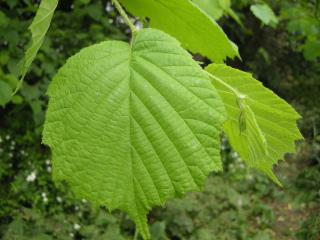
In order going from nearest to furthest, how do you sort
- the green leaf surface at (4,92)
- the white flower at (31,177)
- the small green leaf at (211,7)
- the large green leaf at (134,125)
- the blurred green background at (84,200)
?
1. the large green leaf at (134,125)
2. the small green leaf at (211,7)
3. the green leaf surface at (4,92)
4. the blurred green background at (84,200)
5. the white flower at (31,177)

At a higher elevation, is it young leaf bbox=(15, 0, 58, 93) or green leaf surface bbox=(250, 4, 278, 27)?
green leaf surface bbox=(250, 4, 278, 27)

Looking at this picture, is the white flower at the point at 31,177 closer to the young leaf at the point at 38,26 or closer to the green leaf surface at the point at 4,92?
the green leaf surface at the point at 4,92

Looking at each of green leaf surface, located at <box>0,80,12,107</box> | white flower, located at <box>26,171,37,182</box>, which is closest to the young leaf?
green leaf surface, located at <box>0,80,12,107</box>

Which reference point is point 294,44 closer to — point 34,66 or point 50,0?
point 34,66

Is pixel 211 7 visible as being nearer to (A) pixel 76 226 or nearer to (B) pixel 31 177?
(A) pixel 76 226

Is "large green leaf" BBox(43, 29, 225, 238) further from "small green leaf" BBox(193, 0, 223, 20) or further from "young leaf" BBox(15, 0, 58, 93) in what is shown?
"small green leaf" BBox(193, 0, 223, 20)

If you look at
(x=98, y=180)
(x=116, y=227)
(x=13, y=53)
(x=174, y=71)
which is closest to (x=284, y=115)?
(x=174, y=71)

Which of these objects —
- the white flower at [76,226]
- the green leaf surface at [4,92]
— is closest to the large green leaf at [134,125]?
the green leaf surface at [4,92]
